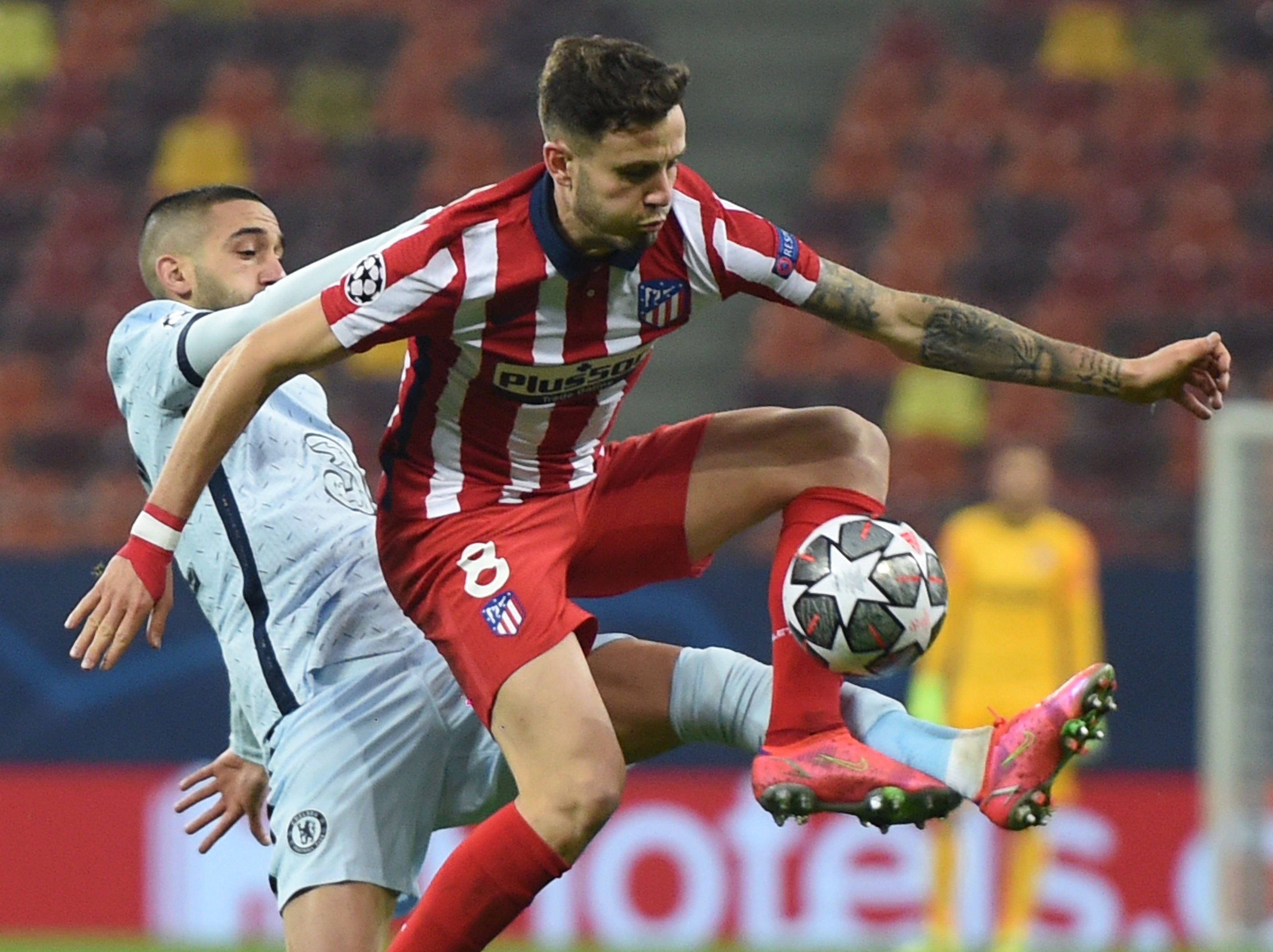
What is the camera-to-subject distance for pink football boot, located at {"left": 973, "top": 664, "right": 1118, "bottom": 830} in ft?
12.2

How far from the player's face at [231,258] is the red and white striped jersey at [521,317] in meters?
0.61

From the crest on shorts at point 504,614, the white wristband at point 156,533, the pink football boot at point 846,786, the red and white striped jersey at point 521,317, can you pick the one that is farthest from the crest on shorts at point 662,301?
the white wristband at point 156,533

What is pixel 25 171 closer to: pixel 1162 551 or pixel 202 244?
pixel 1162 551

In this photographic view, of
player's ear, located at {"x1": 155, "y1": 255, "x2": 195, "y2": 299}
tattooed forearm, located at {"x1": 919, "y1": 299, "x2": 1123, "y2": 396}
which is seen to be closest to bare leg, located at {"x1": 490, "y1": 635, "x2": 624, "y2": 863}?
tattooed forearm, located at {"x1": 919, "y1": 299, "x2": 1123, "y2": 396}

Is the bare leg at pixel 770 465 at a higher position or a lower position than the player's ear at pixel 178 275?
lower

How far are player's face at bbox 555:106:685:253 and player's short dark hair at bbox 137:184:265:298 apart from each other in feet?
3.83

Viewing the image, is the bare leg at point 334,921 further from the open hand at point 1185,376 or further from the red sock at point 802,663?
the open hand at point 1185,376

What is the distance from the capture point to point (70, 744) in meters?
8.99

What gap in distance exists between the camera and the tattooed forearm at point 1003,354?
4.12 meters

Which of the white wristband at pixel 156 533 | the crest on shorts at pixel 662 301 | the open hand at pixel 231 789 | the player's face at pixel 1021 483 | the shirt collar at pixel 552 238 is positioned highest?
the player's face at pixel 1021 483

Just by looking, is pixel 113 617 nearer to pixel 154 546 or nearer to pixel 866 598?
pixel 154 546

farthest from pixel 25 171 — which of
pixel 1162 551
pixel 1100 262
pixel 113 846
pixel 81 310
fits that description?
pixel 1162 551

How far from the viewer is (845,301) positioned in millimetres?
4070

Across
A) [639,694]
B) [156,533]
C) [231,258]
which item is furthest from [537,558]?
[231,258]
